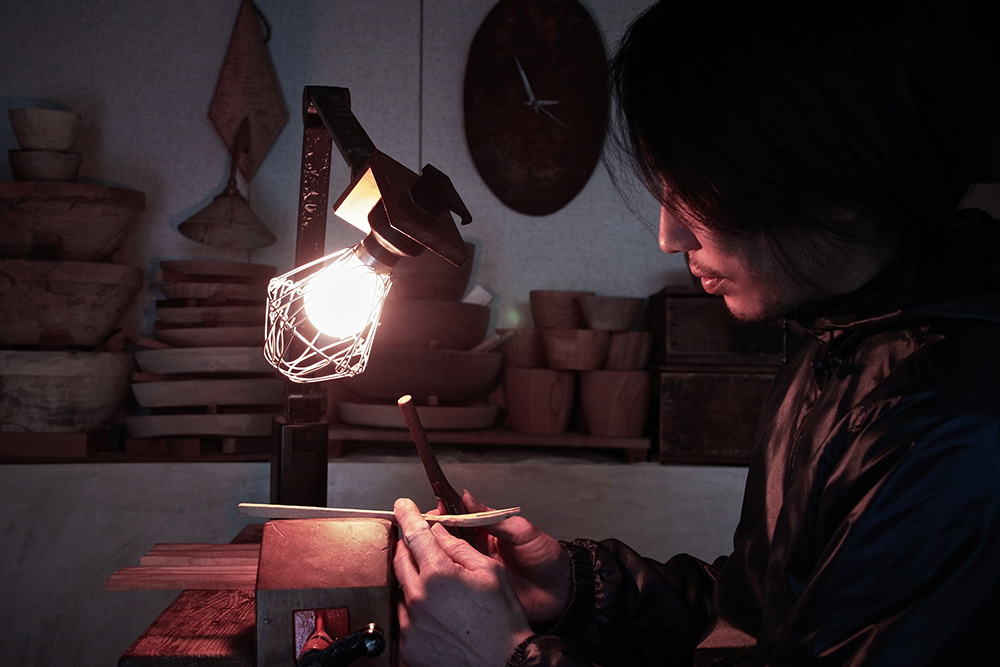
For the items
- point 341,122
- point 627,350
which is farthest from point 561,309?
point 341,122

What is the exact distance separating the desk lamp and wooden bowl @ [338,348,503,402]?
856 millimetres

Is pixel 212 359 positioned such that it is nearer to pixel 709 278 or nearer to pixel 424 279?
pixel 424 279

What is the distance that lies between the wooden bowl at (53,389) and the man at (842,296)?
1.91m

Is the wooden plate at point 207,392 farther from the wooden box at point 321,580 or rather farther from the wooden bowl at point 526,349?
the wooden box at point 321,580

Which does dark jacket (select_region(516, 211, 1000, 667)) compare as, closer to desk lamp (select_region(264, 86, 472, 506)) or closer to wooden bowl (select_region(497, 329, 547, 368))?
desk lamp (select_region(264, 86, 472, 506))

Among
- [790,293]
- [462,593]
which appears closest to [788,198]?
[790,293]

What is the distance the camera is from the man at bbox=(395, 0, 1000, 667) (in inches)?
28.3

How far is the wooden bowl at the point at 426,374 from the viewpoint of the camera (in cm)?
245

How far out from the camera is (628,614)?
132cm

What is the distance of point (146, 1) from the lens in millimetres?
2992

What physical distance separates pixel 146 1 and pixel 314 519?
9.03ft

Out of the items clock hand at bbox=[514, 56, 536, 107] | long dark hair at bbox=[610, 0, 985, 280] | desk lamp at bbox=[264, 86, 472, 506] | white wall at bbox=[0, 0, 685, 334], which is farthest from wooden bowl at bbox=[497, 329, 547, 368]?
long dark hair at bbox=[610, 0, 985, 280]

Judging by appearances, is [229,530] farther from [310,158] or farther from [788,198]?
[788,198]

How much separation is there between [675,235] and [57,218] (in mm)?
2268
